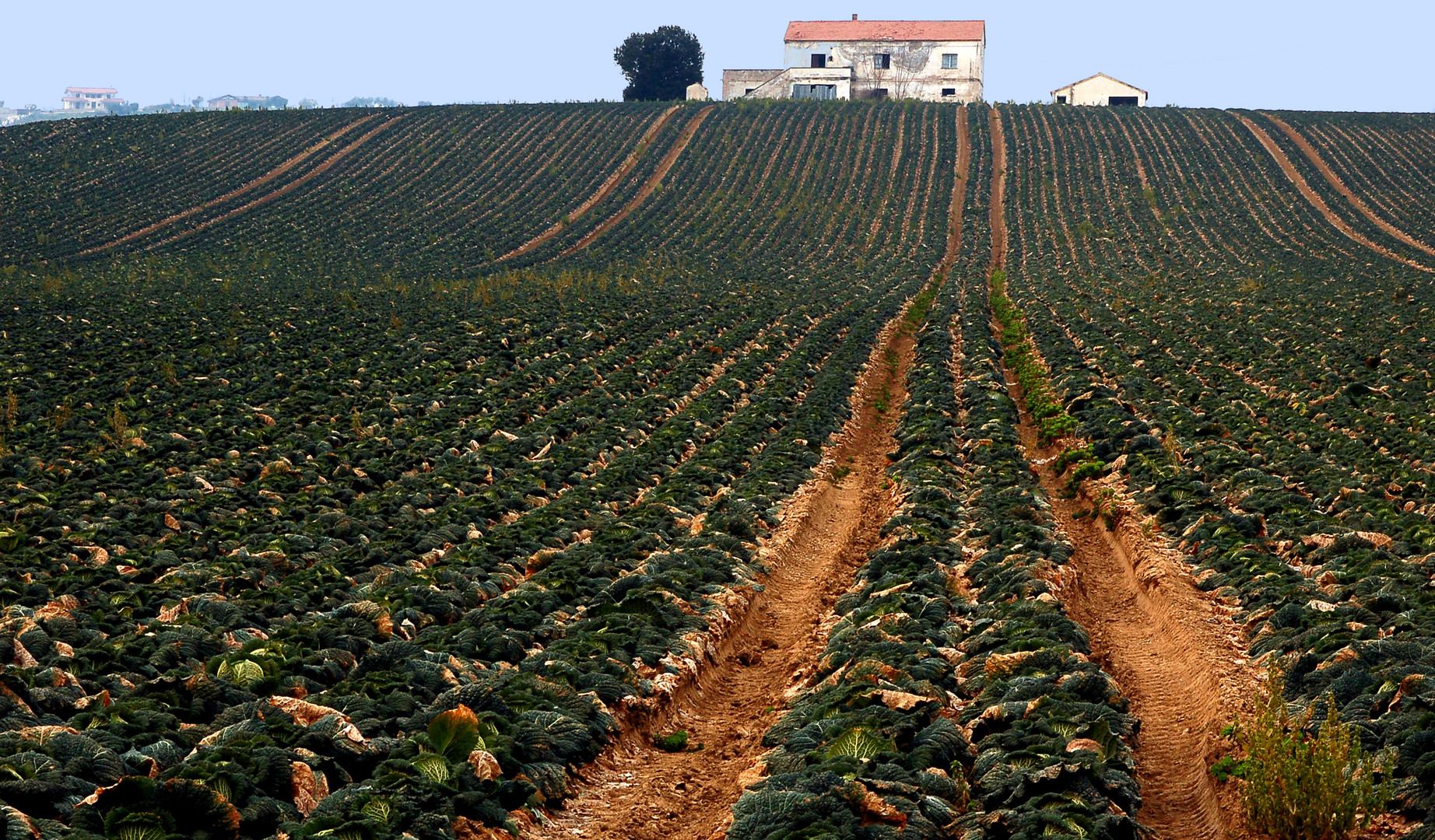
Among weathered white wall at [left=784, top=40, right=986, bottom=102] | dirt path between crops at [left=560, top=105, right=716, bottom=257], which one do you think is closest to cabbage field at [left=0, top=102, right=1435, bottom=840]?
dirt path between crops at [left=560, top=105, right=716, bottom=257]

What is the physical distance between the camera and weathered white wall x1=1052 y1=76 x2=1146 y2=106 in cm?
10150

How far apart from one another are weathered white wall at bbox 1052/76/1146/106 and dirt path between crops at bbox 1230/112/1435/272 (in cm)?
1451

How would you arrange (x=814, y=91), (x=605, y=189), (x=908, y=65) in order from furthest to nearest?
(x=814, y=91) → (x=908, y=65) → (x=605, y=189)

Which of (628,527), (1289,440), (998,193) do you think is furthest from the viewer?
(998,193)

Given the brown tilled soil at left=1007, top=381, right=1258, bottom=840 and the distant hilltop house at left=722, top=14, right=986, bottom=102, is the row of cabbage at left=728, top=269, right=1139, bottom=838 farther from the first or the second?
the distant hilltop house at left=722, top=14, right=986, bottom=102

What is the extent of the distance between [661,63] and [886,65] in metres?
19.8

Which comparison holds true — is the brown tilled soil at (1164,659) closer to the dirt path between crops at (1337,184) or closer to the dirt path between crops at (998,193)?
the dirt path between crops at (998,193)

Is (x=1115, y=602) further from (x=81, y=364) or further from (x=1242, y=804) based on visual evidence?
(x=81, y=364)

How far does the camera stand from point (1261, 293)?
4119 centimetres

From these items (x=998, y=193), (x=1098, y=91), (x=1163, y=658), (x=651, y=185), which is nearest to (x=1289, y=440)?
(x=1163, y=658)

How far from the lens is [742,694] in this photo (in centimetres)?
1159

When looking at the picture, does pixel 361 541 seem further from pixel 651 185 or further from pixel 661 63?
pixel 661 63

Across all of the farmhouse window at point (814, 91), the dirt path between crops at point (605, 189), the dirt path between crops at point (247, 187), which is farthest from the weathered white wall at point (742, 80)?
the dirt path between crops at point (247, 187)

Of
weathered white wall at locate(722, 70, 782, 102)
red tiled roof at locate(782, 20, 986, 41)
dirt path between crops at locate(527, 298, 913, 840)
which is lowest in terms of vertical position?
dirt path between crops at locate(527, 298, 913, 840)
